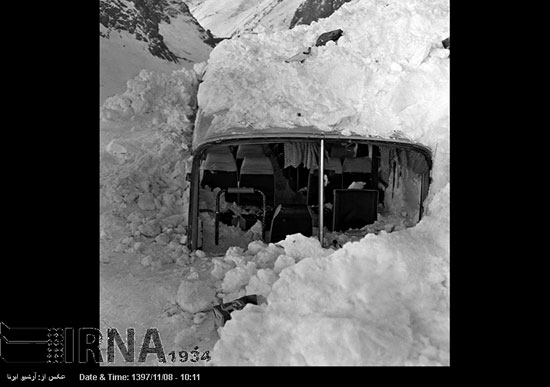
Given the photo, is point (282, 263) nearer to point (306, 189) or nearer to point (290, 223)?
point (290, 223)

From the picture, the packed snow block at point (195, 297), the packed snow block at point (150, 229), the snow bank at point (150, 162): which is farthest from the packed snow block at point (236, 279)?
the packed snow block at point (150, 229)

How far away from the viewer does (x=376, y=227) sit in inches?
222

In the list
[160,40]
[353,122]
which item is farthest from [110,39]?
[353,122]

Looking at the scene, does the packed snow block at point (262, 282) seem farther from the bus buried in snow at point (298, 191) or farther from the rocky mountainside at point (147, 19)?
the rocky mountainside at point (147, 19)

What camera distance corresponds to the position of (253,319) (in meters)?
2.87

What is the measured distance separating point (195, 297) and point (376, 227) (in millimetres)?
2842

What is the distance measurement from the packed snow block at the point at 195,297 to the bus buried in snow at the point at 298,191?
3.87ft

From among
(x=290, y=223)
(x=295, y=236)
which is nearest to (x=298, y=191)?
(x=290, y=223)

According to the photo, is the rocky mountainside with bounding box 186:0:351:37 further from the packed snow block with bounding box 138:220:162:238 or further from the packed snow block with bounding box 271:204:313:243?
the packed snow block with bounding box 138:220:162:238

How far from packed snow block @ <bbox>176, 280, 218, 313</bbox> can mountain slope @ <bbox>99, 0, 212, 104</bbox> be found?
5899mm

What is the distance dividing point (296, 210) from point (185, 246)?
139cm

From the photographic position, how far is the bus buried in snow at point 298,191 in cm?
528

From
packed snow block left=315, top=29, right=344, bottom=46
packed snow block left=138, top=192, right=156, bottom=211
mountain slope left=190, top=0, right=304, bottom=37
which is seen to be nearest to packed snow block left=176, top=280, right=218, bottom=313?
packed snow block left=138, top=192, right=156, bottom=211
